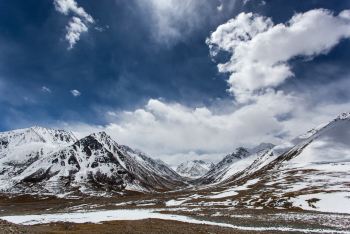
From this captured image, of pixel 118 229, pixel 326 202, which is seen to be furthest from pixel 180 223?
pixel 326 202

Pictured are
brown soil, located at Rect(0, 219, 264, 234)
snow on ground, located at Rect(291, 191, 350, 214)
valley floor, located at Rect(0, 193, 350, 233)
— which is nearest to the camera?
brown soil, located at Rect(0, 219, 264, 234)

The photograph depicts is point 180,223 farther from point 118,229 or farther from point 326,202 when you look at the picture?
point 326,202

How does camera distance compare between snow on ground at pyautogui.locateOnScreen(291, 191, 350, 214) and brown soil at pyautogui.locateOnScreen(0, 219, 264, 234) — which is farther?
A: snow on ground at pyautogui.locateOnScreen(291, 191, 350, 214)

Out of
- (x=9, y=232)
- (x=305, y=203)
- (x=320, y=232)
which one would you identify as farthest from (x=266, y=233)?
(x=305, y=203)

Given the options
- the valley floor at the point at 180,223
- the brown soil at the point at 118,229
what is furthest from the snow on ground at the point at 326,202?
the brown soil at the point at 118,229

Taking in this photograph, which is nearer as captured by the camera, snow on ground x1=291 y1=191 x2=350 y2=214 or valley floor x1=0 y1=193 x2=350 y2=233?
valley floor x1=0 y1=193 x2=350 y2=233

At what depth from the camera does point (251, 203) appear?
11606 centimetres

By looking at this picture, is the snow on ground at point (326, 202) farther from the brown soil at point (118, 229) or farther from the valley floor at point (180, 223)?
the brown soil at point (118, 229)

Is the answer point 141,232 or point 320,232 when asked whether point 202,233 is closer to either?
point 141,232

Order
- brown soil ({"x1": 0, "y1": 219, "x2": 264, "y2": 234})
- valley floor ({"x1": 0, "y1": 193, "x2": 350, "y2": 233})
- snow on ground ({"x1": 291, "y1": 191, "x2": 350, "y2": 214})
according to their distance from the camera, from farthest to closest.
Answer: snow on ground ({"x1": 291, "y1": 191, "x2": 350, "y2": 214})
valley floor ({"x1": 0, "y1": 193, "x2": 350, "y2": 233})
brown soil ({"x1": 0, "y1": 219, "x2": 264, "y2": 234})

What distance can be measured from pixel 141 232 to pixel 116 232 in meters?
3.23

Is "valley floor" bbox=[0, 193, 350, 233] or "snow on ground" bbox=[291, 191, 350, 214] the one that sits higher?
"snow on ground" bbox=[291, 191, 350, 214]

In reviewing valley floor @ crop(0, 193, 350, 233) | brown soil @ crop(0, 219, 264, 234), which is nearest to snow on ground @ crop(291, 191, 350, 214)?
valley floor @ crop(0, 193, 350, 233)

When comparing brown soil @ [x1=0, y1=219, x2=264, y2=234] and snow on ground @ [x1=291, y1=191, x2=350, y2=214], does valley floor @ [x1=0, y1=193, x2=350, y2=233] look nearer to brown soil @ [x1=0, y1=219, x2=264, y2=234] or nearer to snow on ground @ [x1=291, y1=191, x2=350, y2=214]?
brown soil @ [x1=0, y1=219, x2=264, y2=234]
